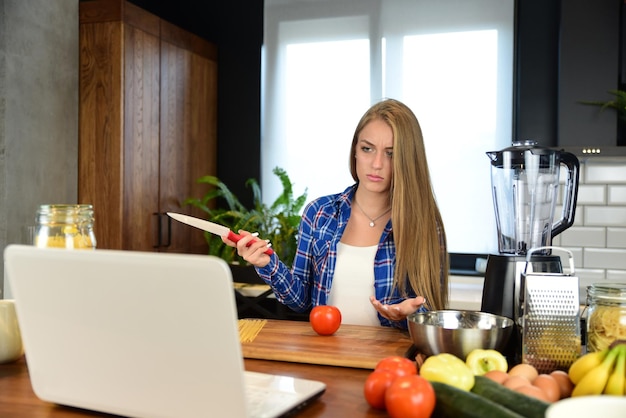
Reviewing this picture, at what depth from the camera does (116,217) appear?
11.4 feet

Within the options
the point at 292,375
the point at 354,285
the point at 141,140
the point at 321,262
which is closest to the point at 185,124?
the point at 141,140

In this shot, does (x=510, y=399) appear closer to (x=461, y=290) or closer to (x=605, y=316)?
(x=605, y=316)

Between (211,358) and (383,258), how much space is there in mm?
1428

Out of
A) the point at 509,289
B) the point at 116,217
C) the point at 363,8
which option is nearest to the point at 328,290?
the point at 509,289

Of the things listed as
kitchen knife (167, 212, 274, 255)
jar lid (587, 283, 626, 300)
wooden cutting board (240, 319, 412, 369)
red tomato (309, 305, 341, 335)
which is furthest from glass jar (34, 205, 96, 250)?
jar lid (587, 283, 626, 300)

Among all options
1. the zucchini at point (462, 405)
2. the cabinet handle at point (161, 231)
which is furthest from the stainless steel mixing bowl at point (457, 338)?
the cabinet handle at point (161, 231)

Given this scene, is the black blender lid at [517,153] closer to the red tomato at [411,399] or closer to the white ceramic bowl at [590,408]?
the red tomato at [411,399]

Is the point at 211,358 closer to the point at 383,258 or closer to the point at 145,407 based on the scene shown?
the point at 145,407

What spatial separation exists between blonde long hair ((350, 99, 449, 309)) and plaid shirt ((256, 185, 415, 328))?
0.07 m

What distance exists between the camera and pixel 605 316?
1.29m

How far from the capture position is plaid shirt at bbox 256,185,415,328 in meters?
2.24

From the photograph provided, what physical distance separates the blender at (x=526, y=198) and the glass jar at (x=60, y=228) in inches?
35.6

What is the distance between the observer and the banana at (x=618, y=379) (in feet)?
3.19

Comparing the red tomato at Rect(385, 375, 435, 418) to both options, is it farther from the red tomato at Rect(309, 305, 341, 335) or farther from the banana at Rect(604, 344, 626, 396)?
the red tomato at Rect(309, 305, 341, 335)
